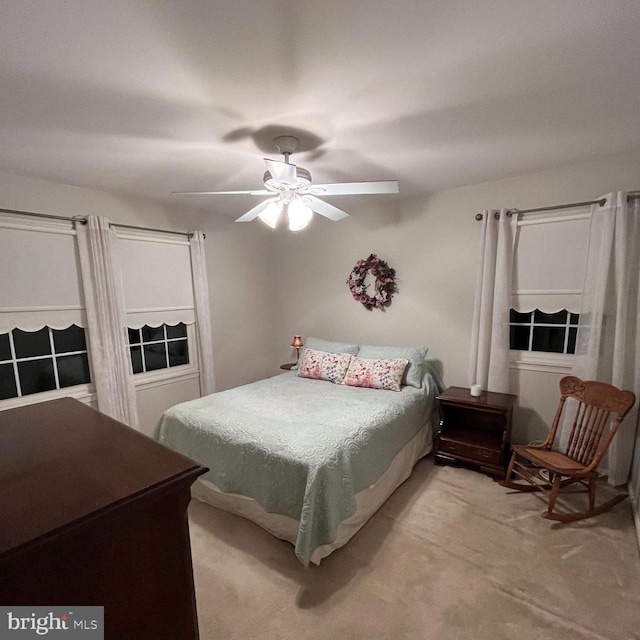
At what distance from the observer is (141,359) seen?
130 inches

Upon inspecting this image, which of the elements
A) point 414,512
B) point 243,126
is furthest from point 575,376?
point 243,126

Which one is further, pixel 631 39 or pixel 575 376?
pixel 575 376

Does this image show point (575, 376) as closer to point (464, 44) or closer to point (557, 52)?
point (557, 52)

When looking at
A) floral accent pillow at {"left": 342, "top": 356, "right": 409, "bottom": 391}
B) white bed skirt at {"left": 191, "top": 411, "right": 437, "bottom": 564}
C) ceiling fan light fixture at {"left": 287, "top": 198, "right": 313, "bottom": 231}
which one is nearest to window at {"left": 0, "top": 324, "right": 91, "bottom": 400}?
white bed skirt at {"left": 191, "top": 411, "right": 437, "bottom": 564}

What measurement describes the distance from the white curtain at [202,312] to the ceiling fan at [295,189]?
56.2 inches

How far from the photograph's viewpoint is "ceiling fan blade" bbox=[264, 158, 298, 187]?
1.70 metres

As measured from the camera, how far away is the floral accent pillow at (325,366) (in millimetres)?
3258

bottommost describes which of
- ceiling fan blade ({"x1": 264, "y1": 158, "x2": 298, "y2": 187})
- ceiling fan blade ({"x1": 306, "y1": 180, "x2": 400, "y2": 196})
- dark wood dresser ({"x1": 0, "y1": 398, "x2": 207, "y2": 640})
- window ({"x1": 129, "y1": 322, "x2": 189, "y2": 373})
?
window ({"x1": 129, "y1": 322, "x2": 189, "y2": 373})

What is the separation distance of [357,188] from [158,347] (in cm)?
261

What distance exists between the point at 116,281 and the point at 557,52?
326 cm

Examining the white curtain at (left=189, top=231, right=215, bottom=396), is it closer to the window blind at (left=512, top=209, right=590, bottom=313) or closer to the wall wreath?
the wall wreath

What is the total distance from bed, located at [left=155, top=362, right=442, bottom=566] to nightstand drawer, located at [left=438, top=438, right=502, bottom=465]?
8.4 inches

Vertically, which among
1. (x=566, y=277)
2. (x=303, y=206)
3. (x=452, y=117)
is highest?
(x=452, y=117)

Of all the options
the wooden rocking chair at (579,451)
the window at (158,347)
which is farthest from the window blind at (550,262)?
the window at (158,347)
